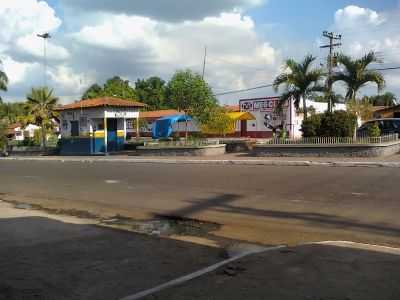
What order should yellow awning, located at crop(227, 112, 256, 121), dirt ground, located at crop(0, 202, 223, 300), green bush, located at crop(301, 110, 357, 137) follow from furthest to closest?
yellow awning, located at crop(227, 112, 256, 121), green bush, located at crop(301, 110, 357, 137), dirt ground, located at crop(0, 202, 223, 300)

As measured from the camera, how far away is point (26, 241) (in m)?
8.13

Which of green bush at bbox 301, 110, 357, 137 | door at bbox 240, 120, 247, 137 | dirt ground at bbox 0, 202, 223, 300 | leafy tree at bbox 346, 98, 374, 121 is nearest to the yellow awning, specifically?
door at bbox 240, 120, 247, 137

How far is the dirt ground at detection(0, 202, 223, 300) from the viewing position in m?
5.52

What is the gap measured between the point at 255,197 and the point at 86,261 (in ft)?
20.6

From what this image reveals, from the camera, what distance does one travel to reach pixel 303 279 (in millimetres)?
5430

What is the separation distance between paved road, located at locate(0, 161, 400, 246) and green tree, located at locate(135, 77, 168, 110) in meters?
77.2

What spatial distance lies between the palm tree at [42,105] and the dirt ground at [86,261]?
35.0 metres

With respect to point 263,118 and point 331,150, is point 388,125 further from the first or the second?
point 263,118

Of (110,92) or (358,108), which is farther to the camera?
(110,92)

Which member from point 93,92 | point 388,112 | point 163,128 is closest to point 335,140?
point 388,112

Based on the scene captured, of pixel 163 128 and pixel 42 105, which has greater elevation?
pixel 42 105

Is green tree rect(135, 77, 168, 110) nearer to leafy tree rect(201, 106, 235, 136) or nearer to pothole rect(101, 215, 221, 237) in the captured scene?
leafy tree rect(201, 106, 235, 136)

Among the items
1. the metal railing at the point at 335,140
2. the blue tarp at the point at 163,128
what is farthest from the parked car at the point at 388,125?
the blue tarp at the point at 163,128

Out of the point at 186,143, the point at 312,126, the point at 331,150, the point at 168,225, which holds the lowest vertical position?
the point at 168,225
